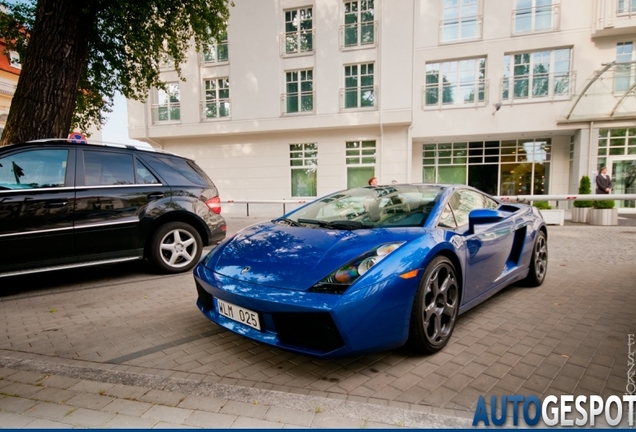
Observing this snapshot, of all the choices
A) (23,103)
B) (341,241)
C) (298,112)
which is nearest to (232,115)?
(298,112)

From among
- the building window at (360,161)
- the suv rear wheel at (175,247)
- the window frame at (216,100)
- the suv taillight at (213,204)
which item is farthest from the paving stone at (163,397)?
the window frame at (216,100)

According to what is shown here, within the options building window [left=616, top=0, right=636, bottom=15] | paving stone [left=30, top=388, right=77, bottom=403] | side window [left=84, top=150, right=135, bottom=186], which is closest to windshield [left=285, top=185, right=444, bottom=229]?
paving stone [left=30, top=388, right=77, bottom=403]

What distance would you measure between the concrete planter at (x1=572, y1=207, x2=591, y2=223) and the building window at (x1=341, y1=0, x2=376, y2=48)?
34.8 feet

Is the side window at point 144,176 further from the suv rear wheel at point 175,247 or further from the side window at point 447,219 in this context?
the side window at point 447,219

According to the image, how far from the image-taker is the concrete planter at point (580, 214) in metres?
11.9

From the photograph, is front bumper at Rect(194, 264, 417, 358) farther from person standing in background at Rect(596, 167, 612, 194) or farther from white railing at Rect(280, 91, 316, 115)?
white railing at Rect(280, 91, 316, 115)

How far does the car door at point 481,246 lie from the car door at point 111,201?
3.95 metres

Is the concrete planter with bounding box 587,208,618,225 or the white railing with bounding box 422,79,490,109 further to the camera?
the white railing with bounding box 422,79,490,109

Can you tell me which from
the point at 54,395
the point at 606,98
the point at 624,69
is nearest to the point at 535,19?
the point at 624,69

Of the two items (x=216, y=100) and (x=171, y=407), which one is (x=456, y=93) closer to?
(x=216, y=100)

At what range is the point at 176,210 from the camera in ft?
16.3

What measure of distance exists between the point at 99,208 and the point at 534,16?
1807 centimetres

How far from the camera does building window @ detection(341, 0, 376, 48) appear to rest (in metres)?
15.5

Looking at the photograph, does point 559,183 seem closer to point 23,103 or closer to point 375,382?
point 375,382
